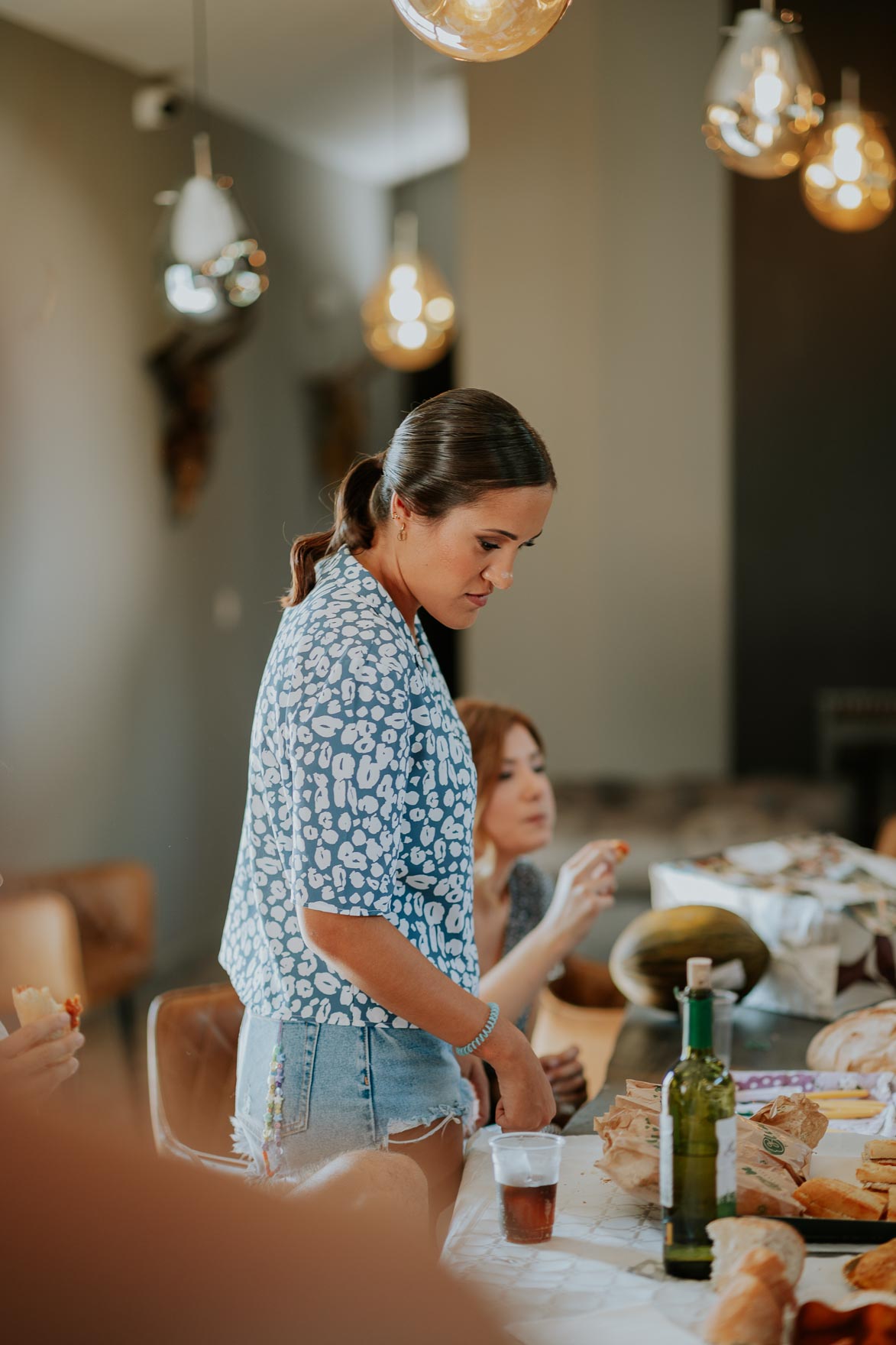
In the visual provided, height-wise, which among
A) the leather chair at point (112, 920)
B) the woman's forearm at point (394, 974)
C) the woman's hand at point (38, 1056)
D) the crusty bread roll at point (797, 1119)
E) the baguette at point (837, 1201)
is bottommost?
the leather chair at point (112, 920)

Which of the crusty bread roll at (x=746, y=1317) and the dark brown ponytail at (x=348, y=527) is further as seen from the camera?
the dark brown ponytail at (x=348, y=527)

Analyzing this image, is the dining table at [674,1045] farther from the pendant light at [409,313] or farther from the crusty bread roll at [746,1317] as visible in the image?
the pendant light at [409,313]

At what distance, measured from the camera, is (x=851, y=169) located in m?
2.77

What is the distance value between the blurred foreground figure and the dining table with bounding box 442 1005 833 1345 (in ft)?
0.93

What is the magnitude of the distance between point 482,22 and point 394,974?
3.21ft

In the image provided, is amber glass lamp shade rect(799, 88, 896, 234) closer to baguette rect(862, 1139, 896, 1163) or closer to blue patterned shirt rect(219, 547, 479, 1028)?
blue patterned shirt rect(219, 547, 479, 1028)

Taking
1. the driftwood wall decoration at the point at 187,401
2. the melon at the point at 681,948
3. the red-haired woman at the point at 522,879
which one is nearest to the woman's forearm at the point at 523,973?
the red-haired woman at the point at 522,879

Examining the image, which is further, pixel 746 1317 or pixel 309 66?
pixel 309 66

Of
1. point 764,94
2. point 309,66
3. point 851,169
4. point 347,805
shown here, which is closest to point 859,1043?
point 347,805

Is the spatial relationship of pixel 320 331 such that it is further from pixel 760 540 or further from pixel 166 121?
pixel 760 540

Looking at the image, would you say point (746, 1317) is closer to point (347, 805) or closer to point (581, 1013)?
point (347, 805)

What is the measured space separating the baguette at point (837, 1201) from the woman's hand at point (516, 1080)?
297 mm

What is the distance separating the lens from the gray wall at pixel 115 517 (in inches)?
162

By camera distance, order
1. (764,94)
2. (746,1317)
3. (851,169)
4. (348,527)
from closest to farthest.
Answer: (746,1317)
(348,527)
(764,94)
(851,169)
